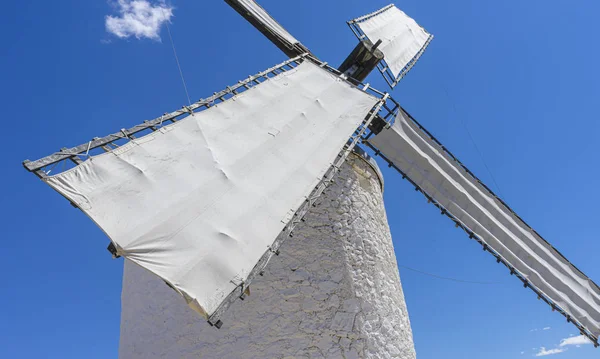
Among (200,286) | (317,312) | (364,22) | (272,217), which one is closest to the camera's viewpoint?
(200,286)

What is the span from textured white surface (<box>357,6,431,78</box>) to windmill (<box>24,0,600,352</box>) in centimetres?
43

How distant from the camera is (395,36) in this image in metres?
9.86

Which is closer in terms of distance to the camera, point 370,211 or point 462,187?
point 370,211

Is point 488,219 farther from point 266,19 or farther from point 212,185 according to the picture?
point 266,19

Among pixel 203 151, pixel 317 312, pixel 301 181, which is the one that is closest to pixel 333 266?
pixel 317 312

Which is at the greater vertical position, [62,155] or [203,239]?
[62,155]

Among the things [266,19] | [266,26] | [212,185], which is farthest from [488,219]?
[266,19]

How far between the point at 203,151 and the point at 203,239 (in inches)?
49.6

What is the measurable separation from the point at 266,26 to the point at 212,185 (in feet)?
18.2

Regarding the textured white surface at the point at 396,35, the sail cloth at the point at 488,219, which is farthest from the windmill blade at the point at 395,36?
the sail cloth at the point at 488,219

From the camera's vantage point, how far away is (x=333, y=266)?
18.6ft

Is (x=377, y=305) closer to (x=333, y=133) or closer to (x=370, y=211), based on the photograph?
(x=370, y=211)

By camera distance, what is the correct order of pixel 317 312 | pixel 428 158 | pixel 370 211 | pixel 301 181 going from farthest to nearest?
pixel 428 158 < pixel 370 211 < pixel 317 312 < pixel 301 181

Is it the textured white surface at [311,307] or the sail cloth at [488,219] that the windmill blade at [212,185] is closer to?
the textured white surface at [311,307]
